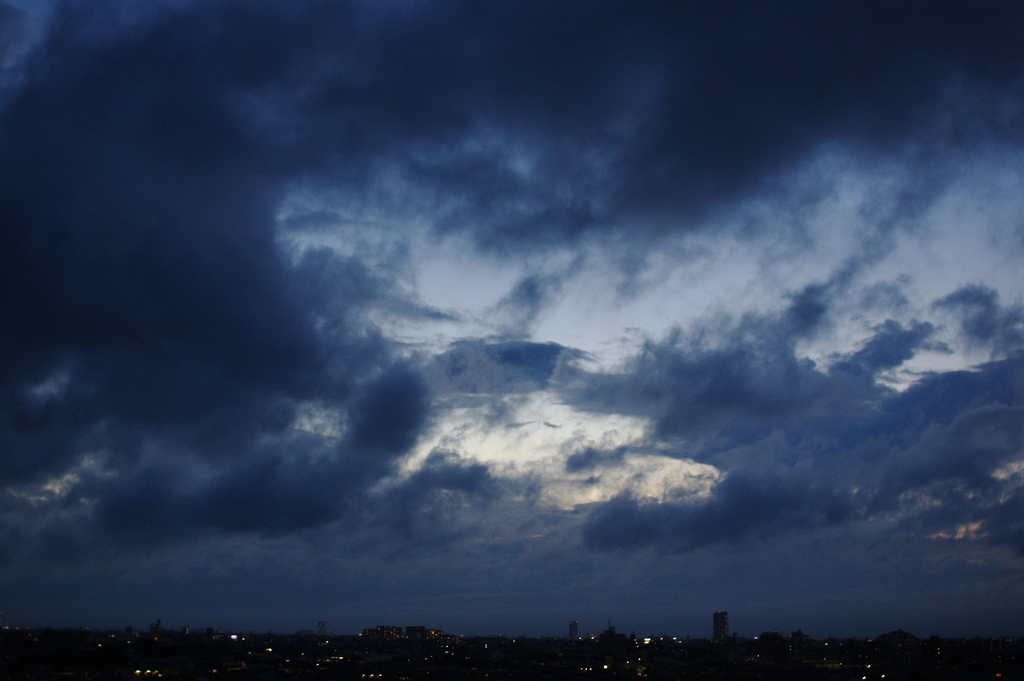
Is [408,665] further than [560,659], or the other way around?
[560,659]

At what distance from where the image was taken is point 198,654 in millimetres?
89125

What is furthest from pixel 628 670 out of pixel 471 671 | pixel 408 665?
pixel 408 665

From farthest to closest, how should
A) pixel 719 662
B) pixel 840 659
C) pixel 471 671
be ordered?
pixel 840 659, pixel 719 662, pixel 471 671

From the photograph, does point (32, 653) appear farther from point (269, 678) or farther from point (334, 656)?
point (334, 656)

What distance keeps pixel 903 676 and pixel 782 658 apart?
5261 centimetres

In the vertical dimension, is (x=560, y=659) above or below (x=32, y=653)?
below

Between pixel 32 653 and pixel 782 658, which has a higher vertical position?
pixel 32 653

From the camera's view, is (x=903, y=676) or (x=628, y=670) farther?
(x=628, y=670)

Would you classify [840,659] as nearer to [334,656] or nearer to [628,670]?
[628,670]

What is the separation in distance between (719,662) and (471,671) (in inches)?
1634

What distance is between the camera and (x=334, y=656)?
11844 centimetres

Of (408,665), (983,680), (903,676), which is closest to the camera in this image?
(983,680)

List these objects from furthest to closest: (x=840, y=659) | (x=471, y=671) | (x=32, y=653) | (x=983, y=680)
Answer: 1. (x=840, y=659)
2. (x=471, y=671)
3. (x=983, y=680)
4. (x=32, y=653)

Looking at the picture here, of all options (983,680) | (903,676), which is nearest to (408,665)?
(903,676)
